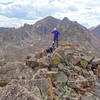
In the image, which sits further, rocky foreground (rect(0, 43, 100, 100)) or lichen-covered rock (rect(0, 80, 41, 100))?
rocky foreground (rect(0, 43, 100, 100))

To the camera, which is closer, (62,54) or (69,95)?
(69,95)

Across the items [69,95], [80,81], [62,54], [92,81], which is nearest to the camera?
[69,95]

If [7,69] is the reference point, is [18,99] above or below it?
above

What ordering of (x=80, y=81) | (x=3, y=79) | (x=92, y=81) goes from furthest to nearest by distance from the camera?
1. (x=92, y=81)
2. (x=80, y=81)
3. (x=3, y=79)

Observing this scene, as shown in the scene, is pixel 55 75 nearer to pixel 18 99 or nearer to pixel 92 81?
pixel 92 81

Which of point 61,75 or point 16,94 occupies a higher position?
point 16,94

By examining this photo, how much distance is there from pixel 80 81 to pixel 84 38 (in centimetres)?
15251

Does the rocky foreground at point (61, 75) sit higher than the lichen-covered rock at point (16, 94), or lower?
lower

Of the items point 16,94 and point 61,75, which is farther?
point 61,75

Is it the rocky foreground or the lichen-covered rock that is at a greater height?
the lichen-covered rock

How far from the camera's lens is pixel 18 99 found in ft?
11.7

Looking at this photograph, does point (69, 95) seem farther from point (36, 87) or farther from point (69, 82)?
point (36, 87)

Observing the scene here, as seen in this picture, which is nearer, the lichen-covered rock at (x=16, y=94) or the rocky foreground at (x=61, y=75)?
the lichen-covered rock at (x=16, y=94)

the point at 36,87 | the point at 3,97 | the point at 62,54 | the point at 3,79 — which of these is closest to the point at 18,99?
Answer: the point at 3,97
